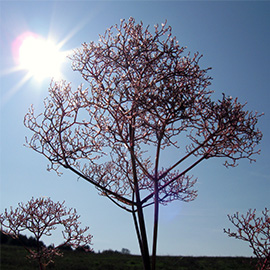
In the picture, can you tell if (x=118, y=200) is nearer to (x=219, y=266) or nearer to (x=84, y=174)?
(x=84, y=174)

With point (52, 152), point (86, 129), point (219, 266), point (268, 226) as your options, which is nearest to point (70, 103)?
point (86, 129)

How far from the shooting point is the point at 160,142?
5879 millimetres

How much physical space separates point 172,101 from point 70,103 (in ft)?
7.47

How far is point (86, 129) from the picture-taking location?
6242mm

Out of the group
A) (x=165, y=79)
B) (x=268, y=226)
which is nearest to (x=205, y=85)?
(x=165, y=79)

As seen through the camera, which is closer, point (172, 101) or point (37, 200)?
point (172, 101)

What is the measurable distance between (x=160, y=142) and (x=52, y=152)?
2.28m

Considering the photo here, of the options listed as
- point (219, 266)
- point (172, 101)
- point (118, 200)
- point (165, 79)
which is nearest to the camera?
point (172, 101)

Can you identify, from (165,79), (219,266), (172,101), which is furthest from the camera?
(219,266)

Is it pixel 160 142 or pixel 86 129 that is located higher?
pixel 86 129

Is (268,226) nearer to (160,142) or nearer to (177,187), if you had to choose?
(177,187)

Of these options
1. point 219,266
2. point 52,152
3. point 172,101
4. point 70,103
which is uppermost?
point 70,103

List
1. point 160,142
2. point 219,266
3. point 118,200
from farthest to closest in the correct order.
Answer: point 219,266
point 118,200
point 160,142

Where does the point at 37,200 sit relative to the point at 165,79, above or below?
below
